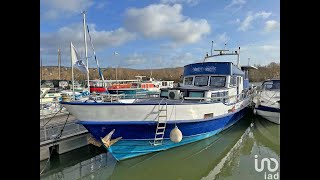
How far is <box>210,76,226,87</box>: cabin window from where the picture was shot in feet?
37.9

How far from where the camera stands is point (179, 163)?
26.0 ft

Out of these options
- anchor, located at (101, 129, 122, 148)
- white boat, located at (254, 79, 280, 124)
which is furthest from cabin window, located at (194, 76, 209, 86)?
anchor, located at (101, 129, 122, 148)

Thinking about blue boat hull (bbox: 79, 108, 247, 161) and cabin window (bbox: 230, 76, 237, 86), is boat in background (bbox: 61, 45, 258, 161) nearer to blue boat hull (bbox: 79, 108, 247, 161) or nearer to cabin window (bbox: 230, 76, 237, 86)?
blue boat hull (bbox: 79, 108, 247, 161)

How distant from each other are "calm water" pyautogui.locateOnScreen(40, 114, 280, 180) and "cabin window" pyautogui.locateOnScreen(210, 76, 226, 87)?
269cm

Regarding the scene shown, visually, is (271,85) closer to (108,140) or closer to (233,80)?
(233,80)

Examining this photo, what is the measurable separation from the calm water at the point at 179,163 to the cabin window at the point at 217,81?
2689mm

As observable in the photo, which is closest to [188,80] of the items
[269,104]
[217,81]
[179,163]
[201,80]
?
[201,80]

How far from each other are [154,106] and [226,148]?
4.10m

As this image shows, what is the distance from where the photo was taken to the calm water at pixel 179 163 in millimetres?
7203

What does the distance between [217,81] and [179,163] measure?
5.22 meters

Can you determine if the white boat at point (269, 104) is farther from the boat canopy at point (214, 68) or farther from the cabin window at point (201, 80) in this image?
the cabin window at point (201, 80)
